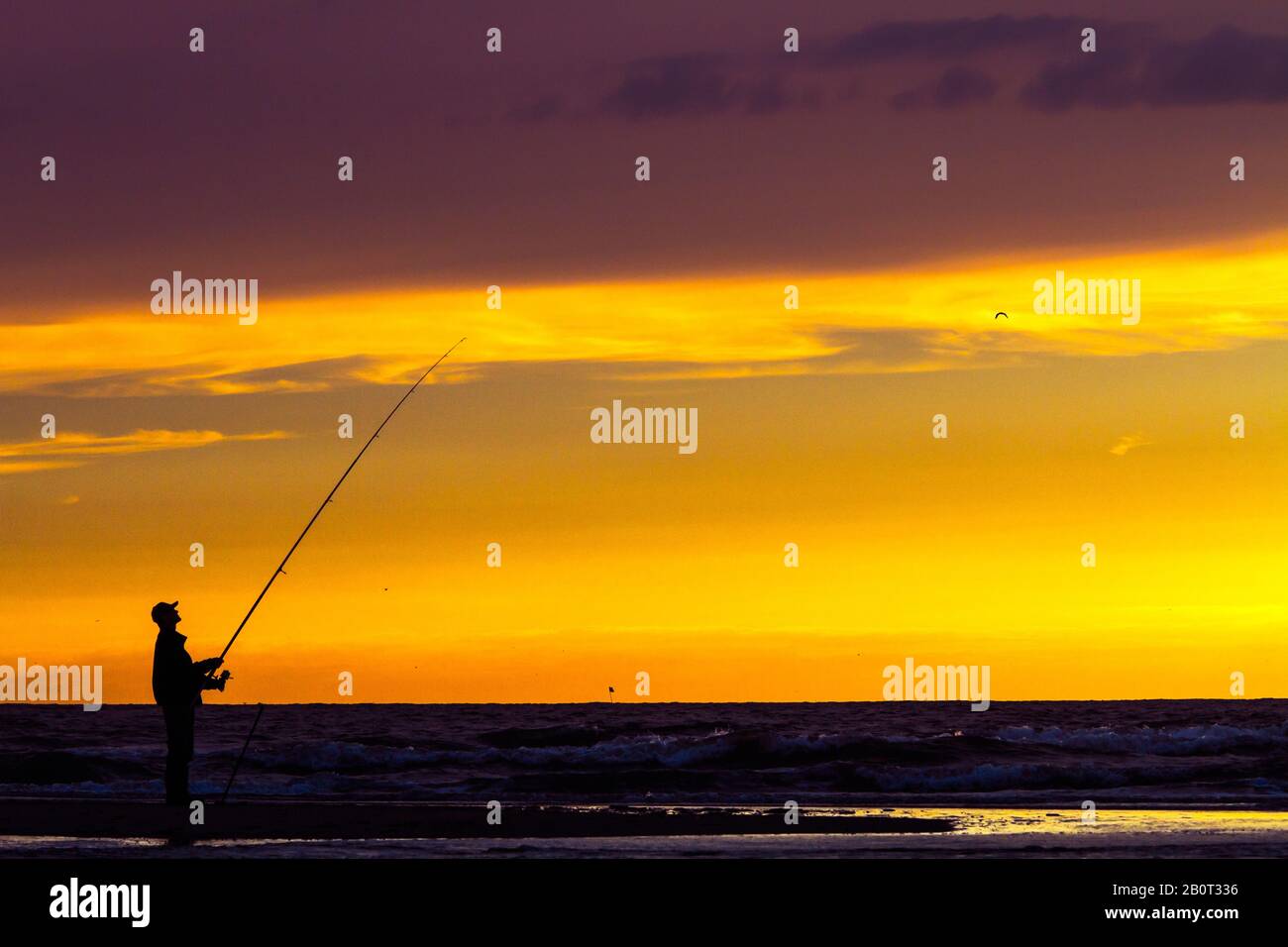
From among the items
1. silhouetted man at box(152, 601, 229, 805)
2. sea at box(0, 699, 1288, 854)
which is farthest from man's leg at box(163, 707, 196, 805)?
sea at box(0, 699, 1288, 854)

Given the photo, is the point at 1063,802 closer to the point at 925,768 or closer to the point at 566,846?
the point at 925,768

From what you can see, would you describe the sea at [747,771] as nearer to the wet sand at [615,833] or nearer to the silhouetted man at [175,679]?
the wet sand at [615,833]

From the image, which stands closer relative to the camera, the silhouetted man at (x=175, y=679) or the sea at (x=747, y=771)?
the silhouetted man at (x=175, y=679)

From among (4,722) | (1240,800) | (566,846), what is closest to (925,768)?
(1240,800)

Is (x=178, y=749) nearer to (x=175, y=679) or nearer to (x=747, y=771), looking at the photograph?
(x=175, y=679)

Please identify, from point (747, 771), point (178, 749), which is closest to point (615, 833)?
point (178, 749)

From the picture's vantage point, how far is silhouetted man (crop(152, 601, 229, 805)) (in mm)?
14281

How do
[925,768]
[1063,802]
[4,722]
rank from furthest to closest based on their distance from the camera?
[4,722]
[925,768]
[1063,802]

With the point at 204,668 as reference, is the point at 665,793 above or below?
below

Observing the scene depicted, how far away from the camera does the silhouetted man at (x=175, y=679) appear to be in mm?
14281

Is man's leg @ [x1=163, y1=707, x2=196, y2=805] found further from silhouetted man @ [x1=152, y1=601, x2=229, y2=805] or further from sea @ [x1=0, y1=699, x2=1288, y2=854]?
sea @ [x1=0, y1=699, x2=1288, y2=854]

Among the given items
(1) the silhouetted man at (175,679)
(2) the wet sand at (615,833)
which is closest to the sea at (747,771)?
(2) the wet sand at (615,833)
